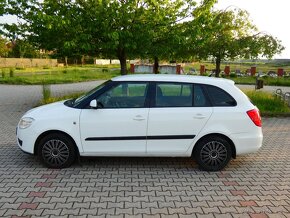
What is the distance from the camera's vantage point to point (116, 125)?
509cm

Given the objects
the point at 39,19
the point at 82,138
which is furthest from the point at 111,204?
the point at 39,19

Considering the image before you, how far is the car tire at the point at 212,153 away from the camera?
526cm

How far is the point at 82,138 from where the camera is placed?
515cm

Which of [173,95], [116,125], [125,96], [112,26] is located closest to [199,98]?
[173,95]

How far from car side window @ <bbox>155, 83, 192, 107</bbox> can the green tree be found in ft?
35.9

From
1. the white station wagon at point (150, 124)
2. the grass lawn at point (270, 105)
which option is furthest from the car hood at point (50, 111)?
the grass lawn at point (270, 105)

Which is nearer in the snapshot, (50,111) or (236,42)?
(50,111)

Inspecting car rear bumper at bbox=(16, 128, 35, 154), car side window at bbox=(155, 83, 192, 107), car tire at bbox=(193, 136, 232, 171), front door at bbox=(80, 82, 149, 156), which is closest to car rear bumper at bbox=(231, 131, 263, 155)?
car tire at bbox=(193, 136, 232, 171)

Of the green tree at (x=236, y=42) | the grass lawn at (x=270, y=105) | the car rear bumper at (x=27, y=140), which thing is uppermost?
the green tree at (x=236, y=42)

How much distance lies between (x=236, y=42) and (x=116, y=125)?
12730 millimetres

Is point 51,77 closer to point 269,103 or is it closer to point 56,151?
point 269,103

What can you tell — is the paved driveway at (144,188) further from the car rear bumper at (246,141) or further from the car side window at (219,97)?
the car side window at (219,97)

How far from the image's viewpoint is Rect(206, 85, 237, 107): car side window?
5.25 m

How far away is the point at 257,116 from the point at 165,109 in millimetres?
1560
